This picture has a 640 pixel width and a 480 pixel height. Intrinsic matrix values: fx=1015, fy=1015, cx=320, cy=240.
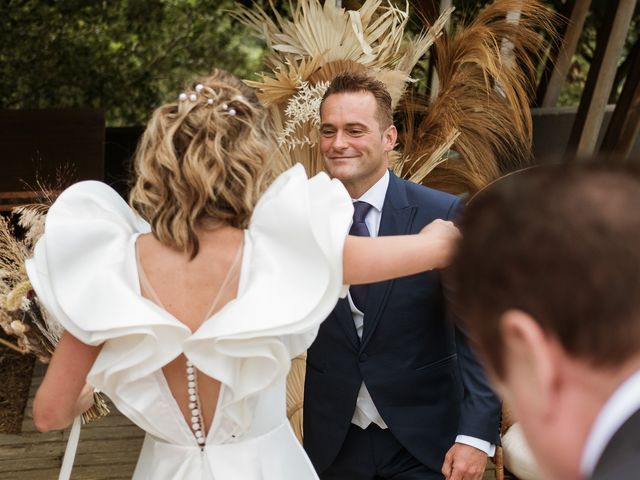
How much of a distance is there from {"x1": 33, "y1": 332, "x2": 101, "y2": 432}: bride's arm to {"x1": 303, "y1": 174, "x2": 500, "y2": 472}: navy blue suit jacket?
992 millimetres

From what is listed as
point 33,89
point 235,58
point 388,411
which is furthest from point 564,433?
point 235,58

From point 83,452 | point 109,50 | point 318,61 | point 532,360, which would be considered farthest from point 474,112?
point 109,50

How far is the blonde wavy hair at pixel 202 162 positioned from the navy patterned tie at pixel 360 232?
0.89 meters

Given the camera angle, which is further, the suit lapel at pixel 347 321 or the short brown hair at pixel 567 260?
the suit lapel at pixel 347 321

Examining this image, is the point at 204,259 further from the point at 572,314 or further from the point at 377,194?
the point at 572,314

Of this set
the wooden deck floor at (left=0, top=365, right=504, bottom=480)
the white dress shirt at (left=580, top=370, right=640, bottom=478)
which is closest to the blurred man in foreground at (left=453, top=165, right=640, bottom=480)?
the white dress shirt at (left=580, top=370, right=640, bottom=478)

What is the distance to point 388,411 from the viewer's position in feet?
9.59

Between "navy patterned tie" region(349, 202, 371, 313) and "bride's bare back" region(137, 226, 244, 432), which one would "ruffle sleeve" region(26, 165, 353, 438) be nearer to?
"bride's bare back" region(137, 226, 244, 432)

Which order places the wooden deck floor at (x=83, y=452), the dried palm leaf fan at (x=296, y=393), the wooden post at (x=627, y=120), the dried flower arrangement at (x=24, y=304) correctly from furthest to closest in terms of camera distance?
the wooden post at (x=627, y=120)
the wooden deck floor at (x=83, y=452)
the dried palm leaf fan at (x=296, y=393)
the dried flower arrangement at (x=24, y=304)

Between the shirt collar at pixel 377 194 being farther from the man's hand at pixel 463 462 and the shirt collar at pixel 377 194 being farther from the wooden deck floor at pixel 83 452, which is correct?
the wooden deck floor at pixel 83 452

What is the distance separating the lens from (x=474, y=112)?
14.7 ft

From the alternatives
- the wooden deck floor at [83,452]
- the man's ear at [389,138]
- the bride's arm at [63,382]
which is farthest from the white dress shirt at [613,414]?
the wooden deck floor at [83,452]

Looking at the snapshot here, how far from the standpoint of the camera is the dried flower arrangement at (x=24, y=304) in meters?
2.58

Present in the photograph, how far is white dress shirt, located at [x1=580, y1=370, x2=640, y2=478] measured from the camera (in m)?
0.85
